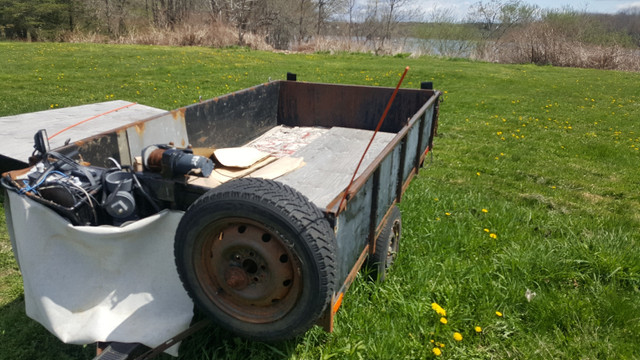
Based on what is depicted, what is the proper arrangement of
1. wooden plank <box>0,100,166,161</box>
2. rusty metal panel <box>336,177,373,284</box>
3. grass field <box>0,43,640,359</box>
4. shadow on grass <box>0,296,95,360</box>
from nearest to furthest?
rusty metal panel <box>336,177,373,284</box> < shadow on grass <box>0,296,95,360</box> < grass field <box>0,43,640,359</box> < wooden plank <box>0,100,166,161</box>

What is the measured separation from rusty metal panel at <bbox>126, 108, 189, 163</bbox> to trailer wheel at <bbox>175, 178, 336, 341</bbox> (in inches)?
57.0

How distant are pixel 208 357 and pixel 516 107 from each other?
32.4 ft

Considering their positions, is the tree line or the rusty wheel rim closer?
the rusty wheel rim

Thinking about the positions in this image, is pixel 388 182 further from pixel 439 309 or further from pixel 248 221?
pixel 248 221

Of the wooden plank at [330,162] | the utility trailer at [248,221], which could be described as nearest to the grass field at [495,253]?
the utility trailer at [248,221]

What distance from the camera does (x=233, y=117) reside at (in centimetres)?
471

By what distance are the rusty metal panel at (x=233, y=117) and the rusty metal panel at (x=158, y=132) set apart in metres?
0.13

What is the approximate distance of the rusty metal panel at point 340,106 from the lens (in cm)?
548

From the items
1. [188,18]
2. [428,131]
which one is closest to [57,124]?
[428,131]

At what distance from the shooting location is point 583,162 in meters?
6.52

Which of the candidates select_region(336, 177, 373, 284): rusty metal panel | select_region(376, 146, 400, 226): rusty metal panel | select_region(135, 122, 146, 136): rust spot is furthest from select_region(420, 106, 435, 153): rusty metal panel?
select_region(135, 122, 146, 136): rust spot

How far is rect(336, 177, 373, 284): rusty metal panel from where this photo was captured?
2.27m

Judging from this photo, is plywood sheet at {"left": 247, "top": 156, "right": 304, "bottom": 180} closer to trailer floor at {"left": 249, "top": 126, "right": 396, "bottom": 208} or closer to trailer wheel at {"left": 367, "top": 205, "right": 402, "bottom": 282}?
trailer floor at {"left": 249, "top": 126, "right": 396, "bottom": 208}

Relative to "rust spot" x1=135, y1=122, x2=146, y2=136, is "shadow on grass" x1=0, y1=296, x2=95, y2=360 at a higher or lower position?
lower
